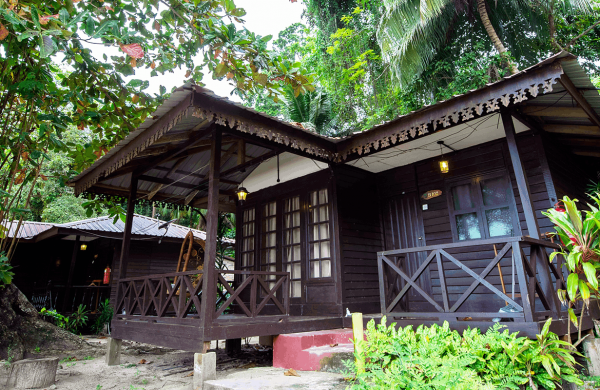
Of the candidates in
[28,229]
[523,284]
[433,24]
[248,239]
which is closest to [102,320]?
[28,229]

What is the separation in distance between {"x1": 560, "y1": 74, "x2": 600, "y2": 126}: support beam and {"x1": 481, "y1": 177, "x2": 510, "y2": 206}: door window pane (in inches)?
53.6

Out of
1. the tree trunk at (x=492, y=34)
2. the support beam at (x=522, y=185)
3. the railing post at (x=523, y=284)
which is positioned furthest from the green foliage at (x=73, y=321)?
the tree trunk at (x=492, y=34)

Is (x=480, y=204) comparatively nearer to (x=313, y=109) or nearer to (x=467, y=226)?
(x=467, y=226)

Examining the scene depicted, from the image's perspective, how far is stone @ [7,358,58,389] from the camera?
4715 mm

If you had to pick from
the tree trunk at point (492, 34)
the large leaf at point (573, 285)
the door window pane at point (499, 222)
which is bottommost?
the large leaf at point (573, 285)

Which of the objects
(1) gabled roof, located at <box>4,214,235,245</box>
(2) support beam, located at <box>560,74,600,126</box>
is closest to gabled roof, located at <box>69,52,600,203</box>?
(2) support beam, located at <box>560,74,600,126</box>

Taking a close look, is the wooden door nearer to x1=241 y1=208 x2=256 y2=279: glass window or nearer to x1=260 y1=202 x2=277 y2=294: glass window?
x1=260 y1=202 x2=277 y2=294: glass window

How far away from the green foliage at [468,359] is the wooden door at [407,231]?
108 inches

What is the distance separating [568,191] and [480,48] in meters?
7.70

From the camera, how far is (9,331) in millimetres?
6602

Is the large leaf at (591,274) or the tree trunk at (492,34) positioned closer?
the large leaf at (591,274)

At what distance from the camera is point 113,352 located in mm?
6156

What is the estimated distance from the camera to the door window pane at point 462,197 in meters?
6.04

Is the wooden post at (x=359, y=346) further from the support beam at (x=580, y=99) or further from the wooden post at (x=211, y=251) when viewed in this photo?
the support beam at (x=580, y=99)
